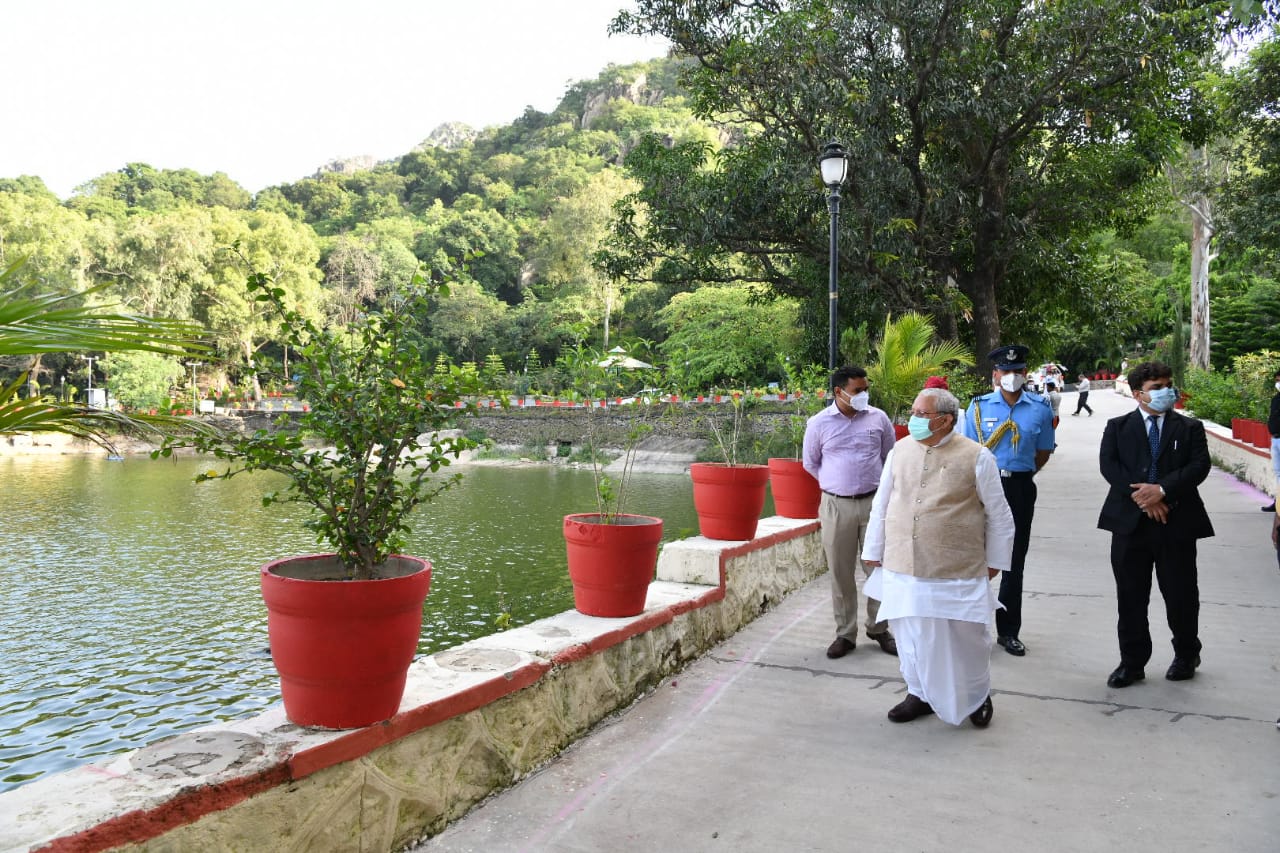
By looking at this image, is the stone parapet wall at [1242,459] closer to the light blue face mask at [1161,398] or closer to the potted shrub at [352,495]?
the light blue face mask at [1161,398]

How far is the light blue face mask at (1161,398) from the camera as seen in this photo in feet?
14.1

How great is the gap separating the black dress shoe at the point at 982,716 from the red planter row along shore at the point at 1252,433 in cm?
1050

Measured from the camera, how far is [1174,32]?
12.7 metres

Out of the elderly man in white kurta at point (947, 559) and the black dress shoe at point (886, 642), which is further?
the black dress shoe at point (886, 642)

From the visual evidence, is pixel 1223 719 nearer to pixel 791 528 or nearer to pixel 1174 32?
pixel 791 528

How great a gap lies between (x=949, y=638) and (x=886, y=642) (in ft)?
4.04

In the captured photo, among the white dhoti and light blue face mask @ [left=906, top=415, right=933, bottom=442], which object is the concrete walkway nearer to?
the white dhoti

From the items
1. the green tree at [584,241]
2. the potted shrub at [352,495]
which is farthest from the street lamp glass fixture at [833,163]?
the green tree at [584,241]

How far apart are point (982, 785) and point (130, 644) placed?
9.18 meters

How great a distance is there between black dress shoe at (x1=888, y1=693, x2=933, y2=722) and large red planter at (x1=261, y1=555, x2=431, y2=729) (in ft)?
7.50

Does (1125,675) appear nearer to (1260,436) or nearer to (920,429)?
(920,429)

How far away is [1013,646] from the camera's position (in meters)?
4.99

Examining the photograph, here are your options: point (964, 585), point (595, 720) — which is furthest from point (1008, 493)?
point (595, 720)

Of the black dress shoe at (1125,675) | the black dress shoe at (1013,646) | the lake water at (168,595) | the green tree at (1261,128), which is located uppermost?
the green tree at (1261,128)
